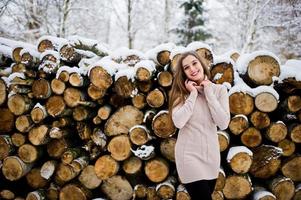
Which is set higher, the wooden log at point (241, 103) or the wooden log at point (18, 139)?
the wooden log at point (241, 103)

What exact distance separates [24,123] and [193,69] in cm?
209

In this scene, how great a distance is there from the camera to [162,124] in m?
3.04

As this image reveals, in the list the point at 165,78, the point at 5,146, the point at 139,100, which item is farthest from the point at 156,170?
the point at 5,146

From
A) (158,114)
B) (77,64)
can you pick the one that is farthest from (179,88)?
(77,64)

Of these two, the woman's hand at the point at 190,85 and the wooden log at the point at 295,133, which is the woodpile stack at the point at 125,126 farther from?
the woman's hand at the point at 190,85

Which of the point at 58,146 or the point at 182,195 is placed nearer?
the point at 182,195

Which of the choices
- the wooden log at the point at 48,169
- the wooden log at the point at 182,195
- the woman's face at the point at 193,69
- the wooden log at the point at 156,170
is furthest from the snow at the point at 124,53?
the wooden log at the point at 182,195

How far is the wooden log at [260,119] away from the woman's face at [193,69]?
87cm

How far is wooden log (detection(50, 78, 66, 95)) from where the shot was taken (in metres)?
3.26

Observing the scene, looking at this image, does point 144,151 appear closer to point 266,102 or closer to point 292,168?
point 266,102

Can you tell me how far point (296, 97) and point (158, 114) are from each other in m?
1.38

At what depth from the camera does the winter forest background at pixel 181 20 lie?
9312mm

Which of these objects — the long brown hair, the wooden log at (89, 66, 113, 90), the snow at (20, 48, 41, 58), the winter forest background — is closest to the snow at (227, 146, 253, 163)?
the long brown hair

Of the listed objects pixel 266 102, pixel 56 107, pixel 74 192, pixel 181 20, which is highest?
pixel 181 20
